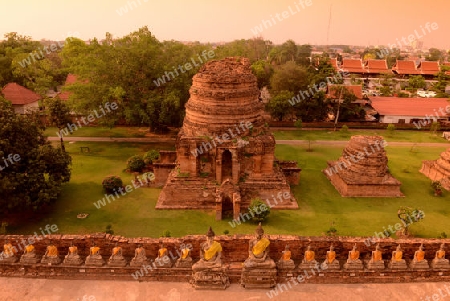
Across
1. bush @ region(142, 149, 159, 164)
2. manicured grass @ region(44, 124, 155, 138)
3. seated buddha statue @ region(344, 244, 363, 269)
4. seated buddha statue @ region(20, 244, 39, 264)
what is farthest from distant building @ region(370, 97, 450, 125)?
seated buddha statue @ region(20, 244, 39, 264)

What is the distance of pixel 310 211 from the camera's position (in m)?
20.6

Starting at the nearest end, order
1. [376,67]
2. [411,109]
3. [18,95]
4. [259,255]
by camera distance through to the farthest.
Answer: [259,255] < [18,95] < [411,109] < [376,67]

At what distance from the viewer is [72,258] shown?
1165cm

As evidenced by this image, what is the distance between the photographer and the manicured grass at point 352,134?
117 feet

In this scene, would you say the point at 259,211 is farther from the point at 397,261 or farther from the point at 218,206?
the point at 397,261

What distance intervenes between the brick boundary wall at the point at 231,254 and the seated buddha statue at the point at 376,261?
187 millimetres

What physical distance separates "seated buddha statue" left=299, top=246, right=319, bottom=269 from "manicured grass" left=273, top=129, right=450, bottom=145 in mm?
23860

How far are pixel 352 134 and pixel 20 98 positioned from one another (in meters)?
36.9

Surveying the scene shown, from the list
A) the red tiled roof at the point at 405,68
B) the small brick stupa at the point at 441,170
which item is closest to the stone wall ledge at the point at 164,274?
the small brick stupa at the point at 441,170

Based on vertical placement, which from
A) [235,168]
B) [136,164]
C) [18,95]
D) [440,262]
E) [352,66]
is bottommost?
[136,164]

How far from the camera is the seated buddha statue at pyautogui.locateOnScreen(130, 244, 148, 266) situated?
38.2 ft

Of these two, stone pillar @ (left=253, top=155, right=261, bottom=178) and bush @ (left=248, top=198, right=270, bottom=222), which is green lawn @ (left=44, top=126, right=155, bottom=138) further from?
bush @ (left=248, top=198, right=270, bottom=222)

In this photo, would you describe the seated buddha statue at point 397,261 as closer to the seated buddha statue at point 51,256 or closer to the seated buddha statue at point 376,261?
the seated buddha statue at point 376,261

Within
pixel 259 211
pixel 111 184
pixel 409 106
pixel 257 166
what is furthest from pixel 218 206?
pixel 409 106
